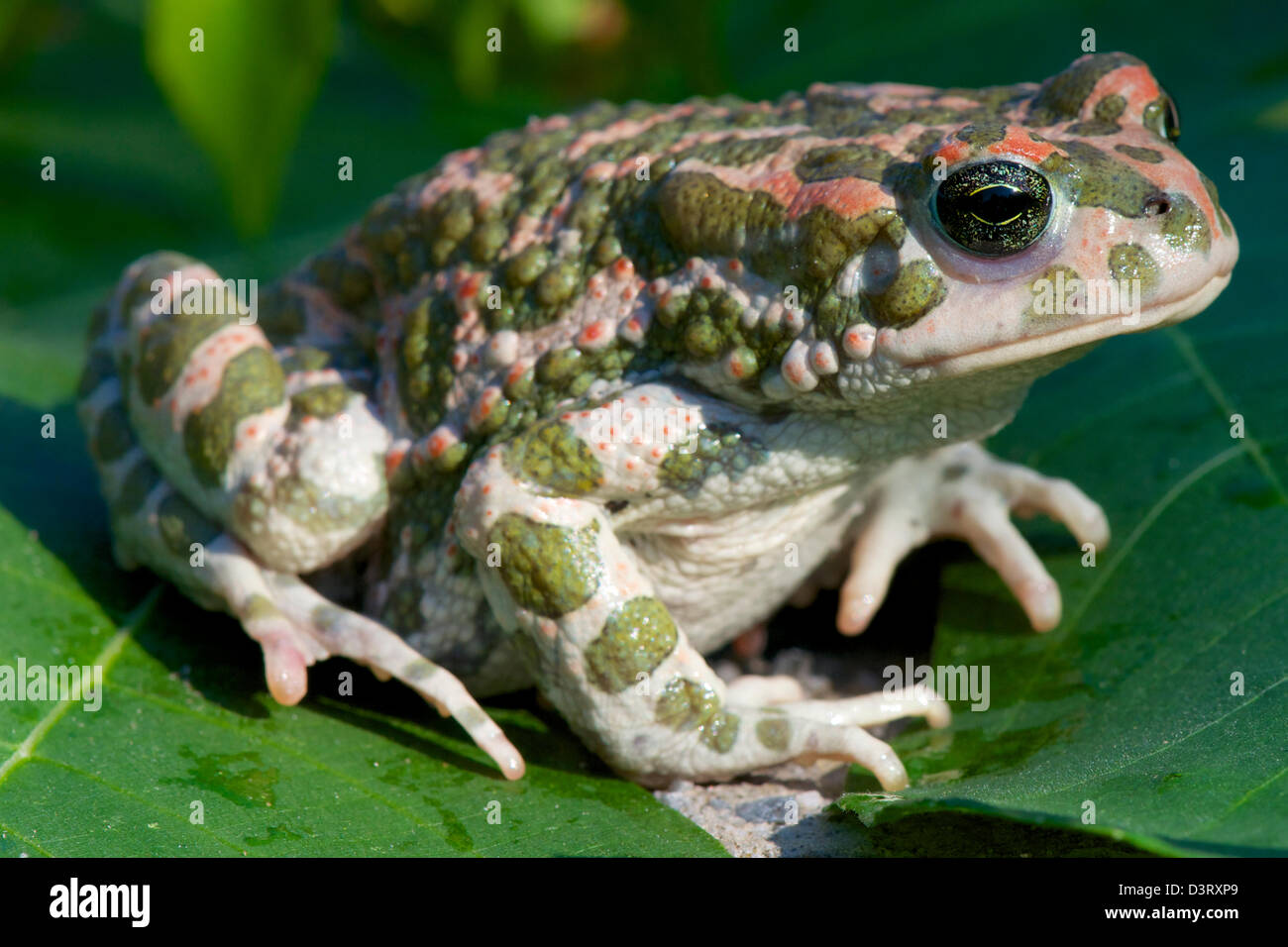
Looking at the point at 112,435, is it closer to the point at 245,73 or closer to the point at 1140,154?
the point at 245,73

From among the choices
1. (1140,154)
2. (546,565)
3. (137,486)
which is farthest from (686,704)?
(137,486)

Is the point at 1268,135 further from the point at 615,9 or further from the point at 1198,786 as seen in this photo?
the point at 1198,786

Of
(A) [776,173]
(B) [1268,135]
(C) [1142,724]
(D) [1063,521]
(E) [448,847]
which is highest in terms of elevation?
(B) [1268,135]

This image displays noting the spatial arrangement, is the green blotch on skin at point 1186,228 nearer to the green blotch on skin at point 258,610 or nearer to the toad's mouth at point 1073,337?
the toad's mouth at point 1073,337

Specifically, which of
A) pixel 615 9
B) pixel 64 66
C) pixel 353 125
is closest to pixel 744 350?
pixel 615 9

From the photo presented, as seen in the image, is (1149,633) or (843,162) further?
(1149,633)

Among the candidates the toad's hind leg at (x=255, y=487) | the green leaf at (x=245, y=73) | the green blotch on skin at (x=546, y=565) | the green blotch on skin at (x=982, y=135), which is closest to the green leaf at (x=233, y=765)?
the toad's hind leg at (x=255, y=487)

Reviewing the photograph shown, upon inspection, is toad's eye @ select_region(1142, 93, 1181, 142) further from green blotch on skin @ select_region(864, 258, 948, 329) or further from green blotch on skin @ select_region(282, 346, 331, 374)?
green blotch on skin @ select_region(282, 346, 331, 374)
